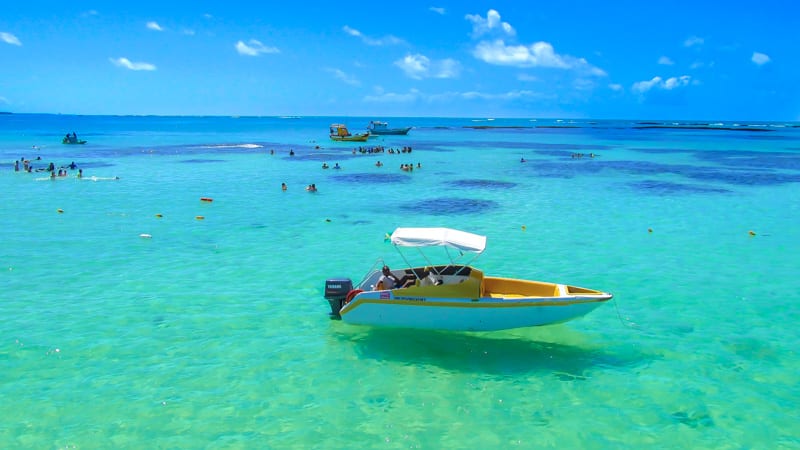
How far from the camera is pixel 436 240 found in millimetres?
15078

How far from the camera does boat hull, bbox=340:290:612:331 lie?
1390 centimetres

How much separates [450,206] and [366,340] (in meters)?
22.5

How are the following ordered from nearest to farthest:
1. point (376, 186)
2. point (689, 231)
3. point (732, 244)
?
point (732, 244) < point (689, 231) < point (376, 186)

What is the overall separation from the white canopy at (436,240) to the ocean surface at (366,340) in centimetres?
241

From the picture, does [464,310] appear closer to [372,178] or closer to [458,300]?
[458,300]

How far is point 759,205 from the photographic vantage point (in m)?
37.2

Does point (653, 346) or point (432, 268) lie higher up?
point (432, 268)

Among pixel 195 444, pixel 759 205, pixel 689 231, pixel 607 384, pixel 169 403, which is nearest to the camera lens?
pixel 195 444

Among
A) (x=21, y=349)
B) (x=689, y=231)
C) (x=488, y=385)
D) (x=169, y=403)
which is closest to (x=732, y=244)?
(x=689, y=231)

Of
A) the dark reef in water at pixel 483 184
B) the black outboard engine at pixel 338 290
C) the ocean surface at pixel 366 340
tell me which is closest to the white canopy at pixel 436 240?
the black outboard engine at pixel 338 290

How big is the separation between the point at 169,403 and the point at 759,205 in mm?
37977

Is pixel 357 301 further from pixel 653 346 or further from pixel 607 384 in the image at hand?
pixel 653 346

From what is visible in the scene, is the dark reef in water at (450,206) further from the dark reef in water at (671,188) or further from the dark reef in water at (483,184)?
the dark reef in water at (671,188)

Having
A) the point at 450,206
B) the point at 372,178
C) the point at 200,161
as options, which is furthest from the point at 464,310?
the point at 200,161
